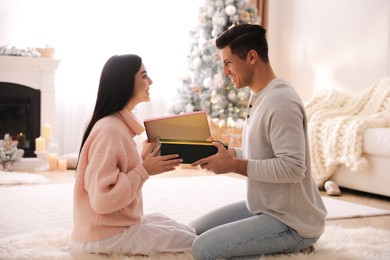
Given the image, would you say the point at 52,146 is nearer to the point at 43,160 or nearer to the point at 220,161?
the point at 43,160

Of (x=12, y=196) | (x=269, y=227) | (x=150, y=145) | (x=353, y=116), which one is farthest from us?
(x=353, y=116)

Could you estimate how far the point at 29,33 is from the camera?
6168 mm

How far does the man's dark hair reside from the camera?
2121 mm

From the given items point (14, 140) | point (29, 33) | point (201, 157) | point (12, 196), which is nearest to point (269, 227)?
point (201, 157)

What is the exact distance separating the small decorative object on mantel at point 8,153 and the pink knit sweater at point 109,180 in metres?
3.38

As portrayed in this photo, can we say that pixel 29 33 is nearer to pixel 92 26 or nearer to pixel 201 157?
pixel 92 26

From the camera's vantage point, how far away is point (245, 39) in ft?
6.97

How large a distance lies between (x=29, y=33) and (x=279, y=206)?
185 inches

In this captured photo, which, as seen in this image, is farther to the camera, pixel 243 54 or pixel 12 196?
pixel 12 196

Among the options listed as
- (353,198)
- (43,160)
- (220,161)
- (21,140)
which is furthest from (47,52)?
(220,161)

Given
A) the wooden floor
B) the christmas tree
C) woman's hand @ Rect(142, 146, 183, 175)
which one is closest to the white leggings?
woman's hand @ Rect(142, 146, 183, 175)

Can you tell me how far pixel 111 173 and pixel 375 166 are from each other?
105 inches

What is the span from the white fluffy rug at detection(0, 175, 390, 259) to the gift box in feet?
1.24

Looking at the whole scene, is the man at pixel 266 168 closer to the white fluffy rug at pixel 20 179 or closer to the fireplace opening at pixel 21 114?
the white fluffy rug at pixel 20 179
